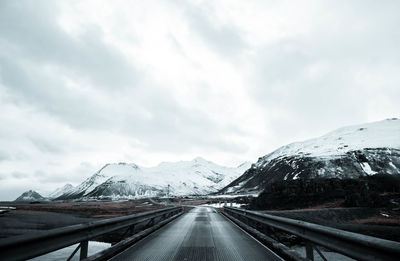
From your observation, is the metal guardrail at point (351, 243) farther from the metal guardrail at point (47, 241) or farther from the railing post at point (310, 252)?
the metal guardrail at point (47, 241)

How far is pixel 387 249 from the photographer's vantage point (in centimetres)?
312

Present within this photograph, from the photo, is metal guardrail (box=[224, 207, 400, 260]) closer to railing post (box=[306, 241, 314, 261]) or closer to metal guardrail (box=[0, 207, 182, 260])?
railing post (box=[306, 241, 314, 261])

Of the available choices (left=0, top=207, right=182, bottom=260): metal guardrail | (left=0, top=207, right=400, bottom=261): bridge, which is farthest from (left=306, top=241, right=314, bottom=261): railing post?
(left=0, top=207, right=182, bottom=260): metal guardrail

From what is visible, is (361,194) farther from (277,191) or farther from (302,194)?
(277,191)

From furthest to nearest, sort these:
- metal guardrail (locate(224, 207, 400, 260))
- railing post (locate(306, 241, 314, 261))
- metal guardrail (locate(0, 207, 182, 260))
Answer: railing post (locate(306, 241, 314, 261)), metal guardrail (locate(0, 207, 182, 260)), metal guardrail (locate(224, 207, 400, 260))

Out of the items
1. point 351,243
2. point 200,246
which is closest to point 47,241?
point 351,243

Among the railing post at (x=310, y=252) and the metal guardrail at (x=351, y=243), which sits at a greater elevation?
the metal guardrail at (x=351, y=243)

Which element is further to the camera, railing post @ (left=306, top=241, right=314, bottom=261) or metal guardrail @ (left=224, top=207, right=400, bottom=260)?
railing post @ (left=306, top=241, right=314, bottom=261)

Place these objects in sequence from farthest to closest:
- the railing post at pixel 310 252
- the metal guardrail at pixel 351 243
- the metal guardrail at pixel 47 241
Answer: the railing post at pixel 310 252 → the metal guardrail at pixel 47 241 → the metal guardrail at pixel 351 243

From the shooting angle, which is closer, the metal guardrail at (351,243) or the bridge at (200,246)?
the metal guardrail at (351,243)

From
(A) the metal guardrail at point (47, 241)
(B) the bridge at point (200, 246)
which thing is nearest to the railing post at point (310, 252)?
(B) the bridge at point (200, 246)

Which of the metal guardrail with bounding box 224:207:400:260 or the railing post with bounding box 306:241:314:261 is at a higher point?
the metal guardrail with bounding box 224:207:400:260

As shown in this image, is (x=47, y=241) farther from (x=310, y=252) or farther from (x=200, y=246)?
(x=200, y=246)

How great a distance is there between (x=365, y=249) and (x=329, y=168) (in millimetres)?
178370
